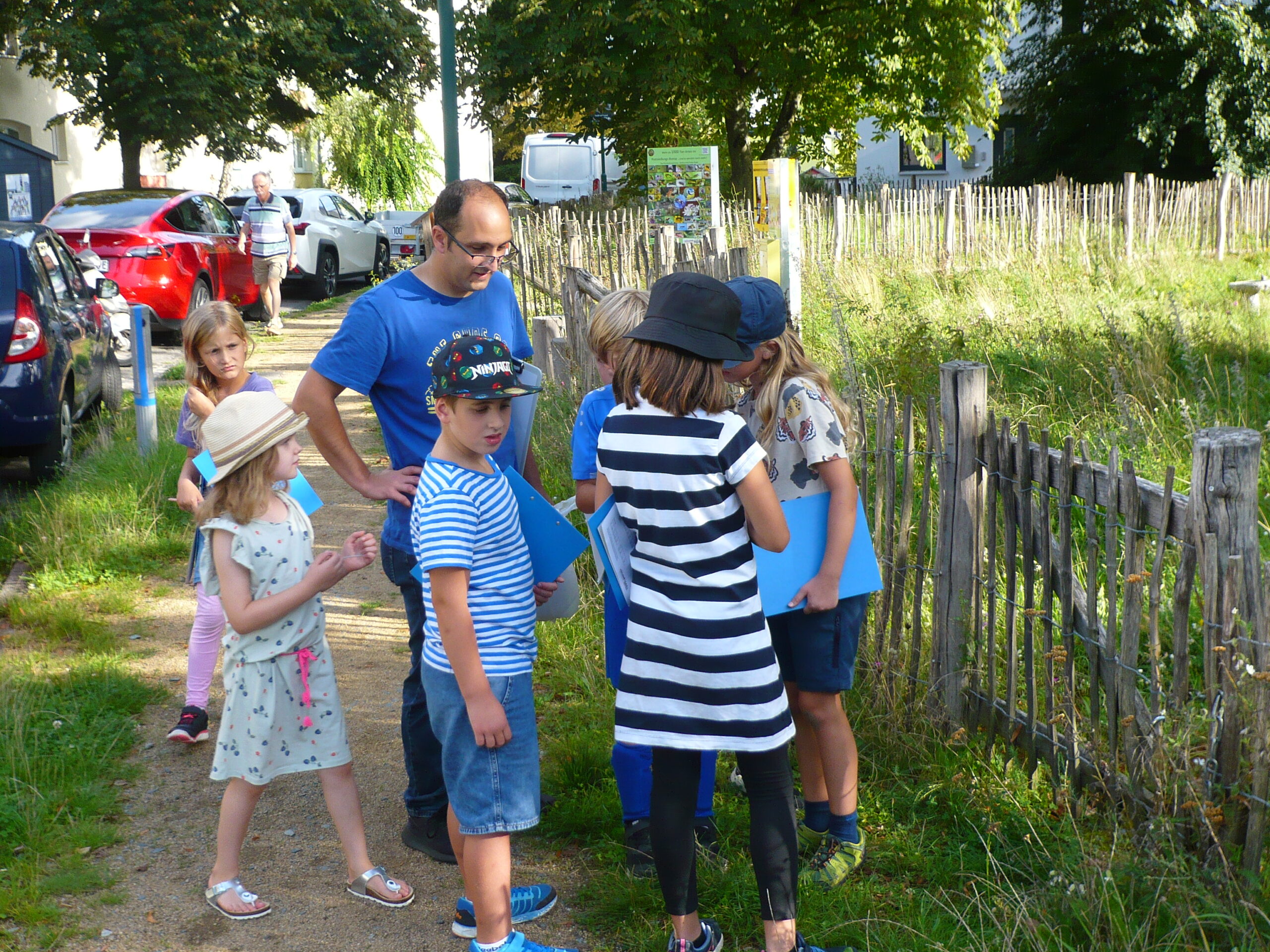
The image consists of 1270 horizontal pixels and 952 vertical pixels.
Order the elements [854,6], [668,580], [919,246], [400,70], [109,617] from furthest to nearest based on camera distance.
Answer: [400,70]
[854,6]
[919,246]
[109,617]
[668,580]

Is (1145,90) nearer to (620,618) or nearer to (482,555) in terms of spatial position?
(620,618)

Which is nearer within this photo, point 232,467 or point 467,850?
point 467,850

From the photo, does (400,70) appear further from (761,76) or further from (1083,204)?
(1083,204)

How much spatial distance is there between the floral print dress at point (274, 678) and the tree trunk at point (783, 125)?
2035 centimetres

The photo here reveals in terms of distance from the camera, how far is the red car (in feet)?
39.7

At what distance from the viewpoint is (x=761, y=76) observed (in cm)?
2127

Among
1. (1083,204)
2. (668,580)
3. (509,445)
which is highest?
(1083,204)

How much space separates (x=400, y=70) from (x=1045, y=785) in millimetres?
22868

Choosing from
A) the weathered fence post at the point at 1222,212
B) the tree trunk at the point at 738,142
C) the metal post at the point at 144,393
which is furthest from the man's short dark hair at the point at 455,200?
the tree trunk at the point at 738,142

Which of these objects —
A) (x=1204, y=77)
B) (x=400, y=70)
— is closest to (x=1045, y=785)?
(x=400, y=70)

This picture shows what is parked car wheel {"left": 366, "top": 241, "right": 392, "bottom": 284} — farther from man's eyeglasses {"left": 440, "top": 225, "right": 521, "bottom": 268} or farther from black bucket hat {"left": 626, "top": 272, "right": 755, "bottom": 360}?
black bucket hat {"left": 626, "top": 272, "right": 755, "bottom": 360}

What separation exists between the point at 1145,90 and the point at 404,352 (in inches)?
1024

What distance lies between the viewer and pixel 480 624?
2.60 m

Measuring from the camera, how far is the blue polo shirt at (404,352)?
3018 mm
